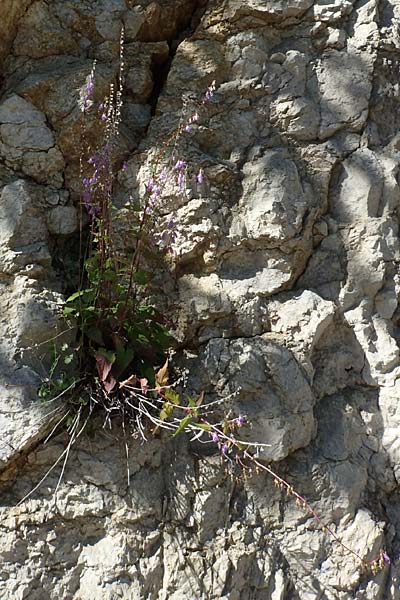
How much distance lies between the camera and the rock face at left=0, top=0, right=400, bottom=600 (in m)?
2.74

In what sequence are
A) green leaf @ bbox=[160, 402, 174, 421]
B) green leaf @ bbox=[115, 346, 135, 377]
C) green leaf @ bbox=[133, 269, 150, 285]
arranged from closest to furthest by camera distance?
green leaf @ bbox=[160, 402, 174, 421], green leaf @ bbox=[115, 346, 135, 377], green leaf @ bbox=[133, 269, 150, 285]

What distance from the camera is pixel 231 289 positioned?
A: 3.26 metres

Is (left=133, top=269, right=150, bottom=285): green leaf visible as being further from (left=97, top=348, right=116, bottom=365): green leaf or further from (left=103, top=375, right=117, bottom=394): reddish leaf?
(left=103, top=375, right=117, bottom=394): reddish leaf

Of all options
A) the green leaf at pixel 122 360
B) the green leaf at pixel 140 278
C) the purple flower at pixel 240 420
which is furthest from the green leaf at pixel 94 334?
the purple flower at pixel 240 420

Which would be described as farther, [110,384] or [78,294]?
[78,294]

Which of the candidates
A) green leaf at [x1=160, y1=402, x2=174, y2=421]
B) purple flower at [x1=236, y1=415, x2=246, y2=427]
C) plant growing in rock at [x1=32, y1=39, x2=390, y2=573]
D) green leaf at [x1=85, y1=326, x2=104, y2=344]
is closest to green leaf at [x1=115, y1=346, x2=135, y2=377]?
plant growing in rock at [x1=32, y1=39, x2=390, y2=573]

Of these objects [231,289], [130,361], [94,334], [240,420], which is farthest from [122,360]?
[231,289]

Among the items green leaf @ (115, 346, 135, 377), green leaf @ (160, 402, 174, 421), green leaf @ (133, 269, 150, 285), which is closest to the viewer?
green leaf @ (160, 402, 174, 421)

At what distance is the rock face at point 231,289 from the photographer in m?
2.74

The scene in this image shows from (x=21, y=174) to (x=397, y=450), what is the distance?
2302mm

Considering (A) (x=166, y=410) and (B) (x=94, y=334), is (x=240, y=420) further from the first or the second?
(B) (x=94, y=334)

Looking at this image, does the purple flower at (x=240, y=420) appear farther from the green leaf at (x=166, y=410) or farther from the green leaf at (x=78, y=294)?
the green leaf at (x=78, y=294)

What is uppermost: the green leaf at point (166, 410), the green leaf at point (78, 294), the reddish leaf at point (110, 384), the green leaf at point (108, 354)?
the green leaf at point (78, 294)

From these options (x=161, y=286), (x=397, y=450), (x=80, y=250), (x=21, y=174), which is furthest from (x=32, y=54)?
(x=397, y=450)
